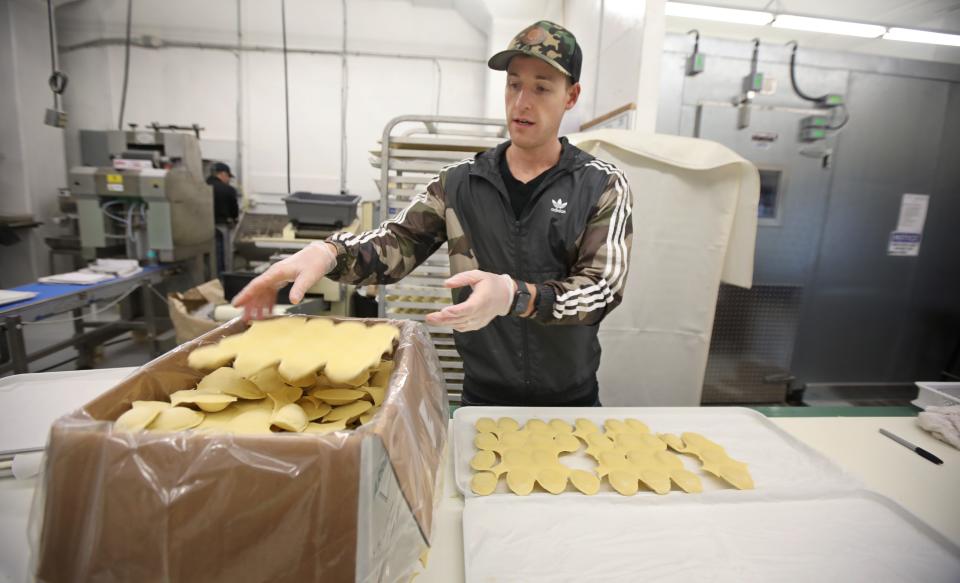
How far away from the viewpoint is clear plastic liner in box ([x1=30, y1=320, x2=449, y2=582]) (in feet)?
1.64

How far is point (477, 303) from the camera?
879mm

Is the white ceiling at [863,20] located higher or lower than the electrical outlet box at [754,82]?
higher

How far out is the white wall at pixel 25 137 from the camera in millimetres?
4934

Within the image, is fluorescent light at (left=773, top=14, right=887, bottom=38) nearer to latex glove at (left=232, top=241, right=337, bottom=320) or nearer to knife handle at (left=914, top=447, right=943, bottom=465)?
knife handle at (left=914, top=447, right=943, bottom=465)

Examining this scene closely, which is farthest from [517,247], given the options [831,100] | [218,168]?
[218,168]

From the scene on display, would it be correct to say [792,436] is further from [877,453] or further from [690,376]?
[690,376]

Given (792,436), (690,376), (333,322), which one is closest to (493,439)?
(333,322)

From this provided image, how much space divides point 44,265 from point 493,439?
272 inches

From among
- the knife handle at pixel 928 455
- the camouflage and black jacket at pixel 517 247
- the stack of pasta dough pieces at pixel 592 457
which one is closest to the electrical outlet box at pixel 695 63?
the camouflage and black jacket at pixel 517 247

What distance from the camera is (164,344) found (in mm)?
4371

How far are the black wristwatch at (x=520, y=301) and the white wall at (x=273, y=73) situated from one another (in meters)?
5.70

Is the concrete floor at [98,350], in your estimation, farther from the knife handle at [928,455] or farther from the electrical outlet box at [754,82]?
the electrical outlet box at [754,82]

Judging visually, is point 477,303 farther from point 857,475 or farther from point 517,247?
point 857,475

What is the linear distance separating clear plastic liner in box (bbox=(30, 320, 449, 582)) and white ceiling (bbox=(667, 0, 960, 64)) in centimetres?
434
